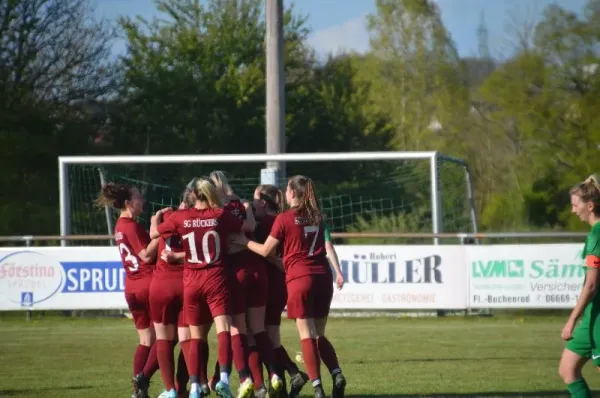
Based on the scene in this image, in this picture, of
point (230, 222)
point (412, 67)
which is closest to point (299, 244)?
point (230, 222)

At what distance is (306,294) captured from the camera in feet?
32.1

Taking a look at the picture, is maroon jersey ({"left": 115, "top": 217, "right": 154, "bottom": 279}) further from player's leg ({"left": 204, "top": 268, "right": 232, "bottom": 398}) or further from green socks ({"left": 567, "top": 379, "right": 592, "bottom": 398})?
green socks ({"left": 567, "top": 379, "right": 592, "bottom": 398})

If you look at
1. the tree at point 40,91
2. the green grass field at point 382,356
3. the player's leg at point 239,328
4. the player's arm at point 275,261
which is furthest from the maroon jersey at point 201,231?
the tree at point 40,91

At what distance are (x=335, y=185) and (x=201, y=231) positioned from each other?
102 ft

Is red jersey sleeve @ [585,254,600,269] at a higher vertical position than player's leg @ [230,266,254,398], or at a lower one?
higher

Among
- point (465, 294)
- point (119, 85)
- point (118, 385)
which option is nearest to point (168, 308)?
point (118, 385)

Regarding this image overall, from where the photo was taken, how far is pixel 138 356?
33.6ft

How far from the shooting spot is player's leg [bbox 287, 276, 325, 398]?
9.77 meters

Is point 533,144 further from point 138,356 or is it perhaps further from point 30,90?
point 138,356

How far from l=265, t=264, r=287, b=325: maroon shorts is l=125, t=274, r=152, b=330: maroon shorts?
3.85ft

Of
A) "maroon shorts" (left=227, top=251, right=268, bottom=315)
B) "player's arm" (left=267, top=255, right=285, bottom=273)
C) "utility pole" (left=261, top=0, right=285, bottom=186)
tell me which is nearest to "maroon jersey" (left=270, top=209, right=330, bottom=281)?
"maroon shorts" (left=227, top=251, right=268, bottom=315)

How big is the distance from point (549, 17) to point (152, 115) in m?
18.1

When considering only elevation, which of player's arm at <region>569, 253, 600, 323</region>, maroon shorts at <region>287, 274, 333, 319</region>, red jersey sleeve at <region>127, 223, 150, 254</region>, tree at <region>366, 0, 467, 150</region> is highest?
tree at <region>366, 0, 467, 150</region>

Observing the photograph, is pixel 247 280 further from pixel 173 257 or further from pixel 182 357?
pixel 182 357
